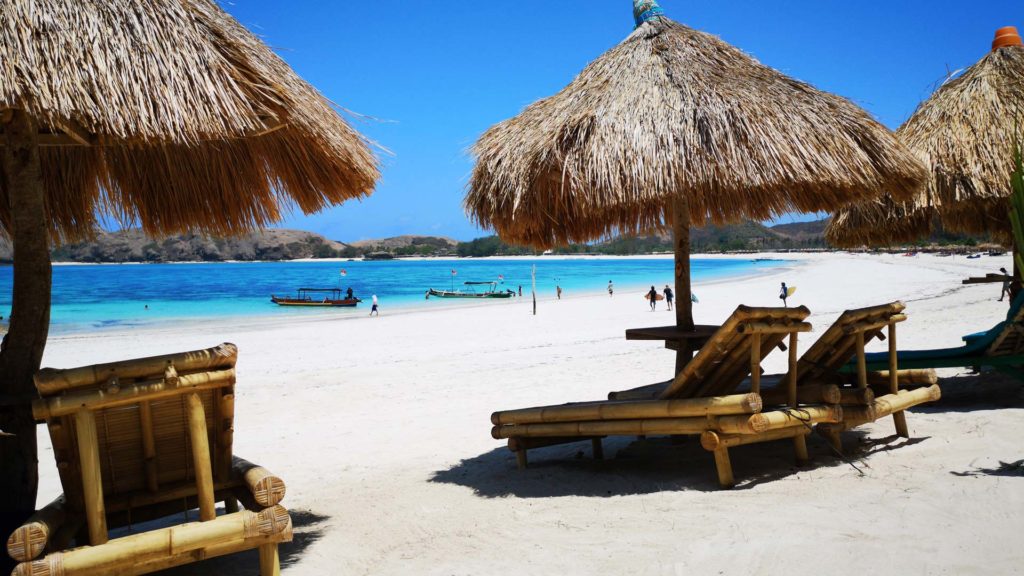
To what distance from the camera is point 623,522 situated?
301 centimetres

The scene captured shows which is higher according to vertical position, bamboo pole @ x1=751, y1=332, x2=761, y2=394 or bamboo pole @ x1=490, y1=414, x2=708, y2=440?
bamboo pole @ x1=751, y1=332, x2=761, y2=394

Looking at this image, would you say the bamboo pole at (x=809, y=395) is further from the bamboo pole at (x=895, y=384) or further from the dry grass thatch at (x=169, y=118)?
the dry grass thatch at (x=169, y=118)

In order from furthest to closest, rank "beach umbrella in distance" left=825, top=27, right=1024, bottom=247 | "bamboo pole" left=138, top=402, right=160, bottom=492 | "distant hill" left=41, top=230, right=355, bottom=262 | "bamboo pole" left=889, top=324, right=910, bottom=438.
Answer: "distant hill" left=41, top=230, right=355, bottom=262 < "beach umbrella in distance" left=825, top=27, right=1024, bottom=247 < "bamboo pole" left=889, top=324, right=910, bottom=438 < "bamboo pole" left=138, top=402, right=160, bottom=492

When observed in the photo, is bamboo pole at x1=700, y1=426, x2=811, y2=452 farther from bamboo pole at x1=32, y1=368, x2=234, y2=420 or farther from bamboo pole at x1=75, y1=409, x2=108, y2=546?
bamboo pole at x1=75, y1=409, x2=108, y2=546

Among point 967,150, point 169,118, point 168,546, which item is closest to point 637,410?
point 168,546

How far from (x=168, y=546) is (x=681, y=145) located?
121 inches

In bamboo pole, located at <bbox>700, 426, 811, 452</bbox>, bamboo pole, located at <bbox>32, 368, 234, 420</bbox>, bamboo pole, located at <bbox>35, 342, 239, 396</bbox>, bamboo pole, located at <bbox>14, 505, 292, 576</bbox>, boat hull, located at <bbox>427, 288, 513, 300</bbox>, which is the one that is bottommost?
boat hull, located at <bbox>427, 288, 513, 300</bbox>

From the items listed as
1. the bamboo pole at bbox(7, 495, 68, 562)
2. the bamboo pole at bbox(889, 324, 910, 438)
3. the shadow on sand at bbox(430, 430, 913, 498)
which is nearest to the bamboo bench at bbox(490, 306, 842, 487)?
the shadow on sand at bbox(430, 430, 913, 498)

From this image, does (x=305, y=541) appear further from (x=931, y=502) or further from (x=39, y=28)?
(x=931, y=502)

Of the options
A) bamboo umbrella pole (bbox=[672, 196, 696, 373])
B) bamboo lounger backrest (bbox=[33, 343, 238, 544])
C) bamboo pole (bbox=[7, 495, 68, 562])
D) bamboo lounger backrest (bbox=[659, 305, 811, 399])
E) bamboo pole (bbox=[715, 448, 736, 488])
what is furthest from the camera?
bamboo umbrella pole (bbox=[672, 196, 696, 373])

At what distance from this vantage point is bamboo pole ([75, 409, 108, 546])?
2162 millimetres

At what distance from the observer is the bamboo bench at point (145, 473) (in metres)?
2.11

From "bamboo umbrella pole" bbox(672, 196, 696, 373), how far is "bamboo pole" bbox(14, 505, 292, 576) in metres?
2.74

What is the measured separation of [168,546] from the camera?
2.21 meters
